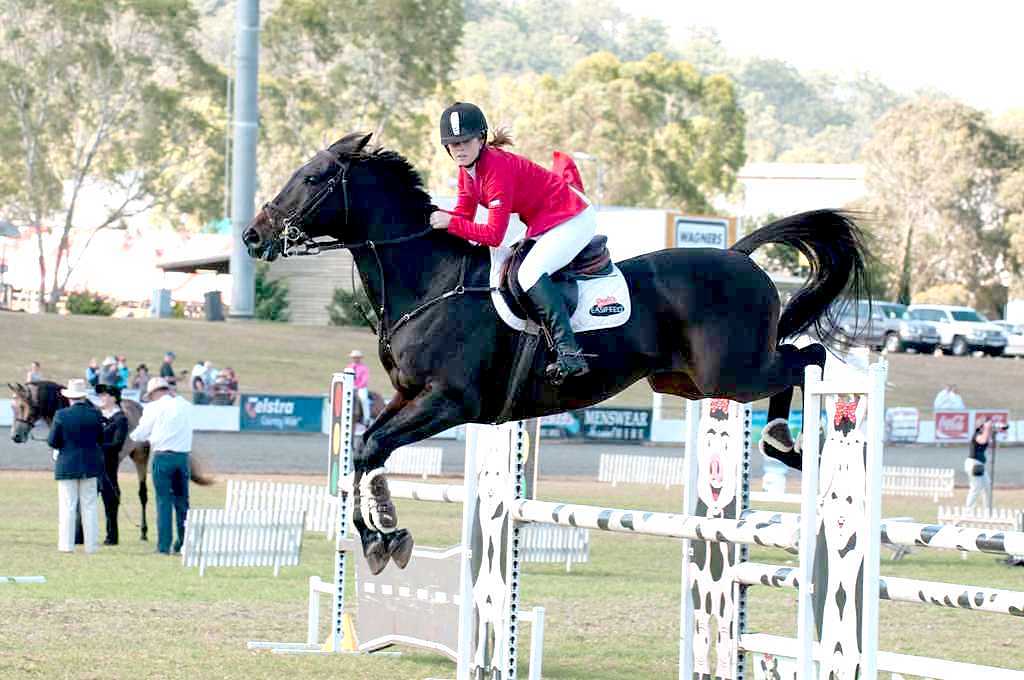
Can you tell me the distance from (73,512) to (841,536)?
39.8 ft

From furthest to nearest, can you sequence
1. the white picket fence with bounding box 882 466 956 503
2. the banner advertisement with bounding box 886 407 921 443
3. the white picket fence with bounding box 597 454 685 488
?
1. the banner advertisement with bounding box 886 407 921 443
2. the white picket fence with bounding box 597 454 685 488
3. the white picket fence with bounding box 882 466 956 503

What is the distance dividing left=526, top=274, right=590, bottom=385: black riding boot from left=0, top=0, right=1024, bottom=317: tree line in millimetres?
29783

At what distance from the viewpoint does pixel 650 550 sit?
742 inches

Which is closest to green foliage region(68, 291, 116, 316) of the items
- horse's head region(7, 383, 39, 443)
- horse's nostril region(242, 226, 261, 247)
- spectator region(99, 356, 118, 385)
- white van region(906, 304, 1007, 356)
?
spectator region(99, 356, 118, 385)

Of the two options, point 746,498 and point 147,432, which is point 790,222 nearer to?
point 746,498

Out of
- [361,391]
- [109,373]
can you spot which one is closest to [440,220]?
[361,391]

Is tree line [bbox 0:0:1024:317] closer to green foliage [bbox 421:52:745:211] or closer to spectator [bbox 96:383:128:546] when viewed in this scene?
green foliage [bbox 421:52:745:211]

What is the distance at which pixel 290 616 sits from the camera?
485 inches

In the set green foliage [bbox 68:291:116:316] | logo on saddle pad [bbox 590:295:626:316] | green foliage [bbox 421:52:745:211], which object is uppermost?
green foliage [bbox 421:52:745:211]

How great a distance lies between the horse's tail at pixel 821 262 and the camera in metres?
7.93

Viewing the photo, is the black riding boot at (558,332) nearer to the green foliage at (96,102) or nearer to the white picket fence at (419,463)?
the white picket fence at (419,463)

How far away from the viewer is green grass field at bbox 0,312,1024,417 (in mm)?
43062

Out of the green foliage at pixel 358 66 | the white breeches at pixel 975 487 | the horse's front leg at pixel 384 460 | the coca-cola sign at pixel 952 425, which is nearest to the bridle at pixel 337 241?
the horse's front leg at pixel 384 460

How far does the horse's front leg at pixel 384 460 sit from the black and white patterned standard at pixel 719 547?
1.42 meters
